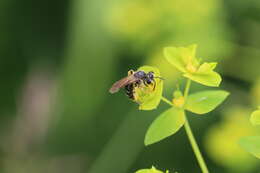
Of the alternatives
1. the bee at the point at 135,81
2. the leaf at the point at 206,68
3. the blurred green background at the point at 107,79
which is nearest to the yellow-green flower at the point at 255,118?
the leaf at the point at 206,68

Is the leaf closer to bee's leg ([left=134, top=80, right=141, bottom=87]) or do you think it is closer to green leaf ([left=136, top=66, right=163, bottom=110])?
green leaf ([left=136, top=66, right=163, bottom=110])

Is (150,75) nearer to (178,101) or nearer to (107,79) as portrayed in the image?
(178,101)

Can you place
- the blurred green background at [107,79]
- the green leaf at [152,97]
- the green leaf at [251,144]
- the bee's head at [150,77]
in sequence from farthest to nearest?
the blurred green background at [107,79] < the bee's head at [150,77] < the green leaf at [152,97] < the green leaf at [251,144]

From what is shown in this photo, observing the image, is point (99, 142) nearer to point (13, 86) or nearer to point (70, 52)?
point (70, 52)

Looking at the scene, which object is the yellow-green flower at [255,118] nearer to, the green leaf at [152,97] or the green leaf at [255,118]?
the green leaf at [255,118]

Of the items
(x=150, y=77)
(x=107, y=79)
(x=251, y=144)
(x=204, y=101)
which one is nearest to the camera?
(x=251, y=144)

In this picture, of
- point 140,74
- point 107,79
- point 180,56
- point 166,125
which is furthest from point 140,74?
point 107,79

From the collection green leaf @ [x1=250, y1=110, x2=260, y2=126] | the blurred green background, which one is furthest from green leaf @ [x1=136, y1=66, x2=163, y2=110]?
the blurred green background
